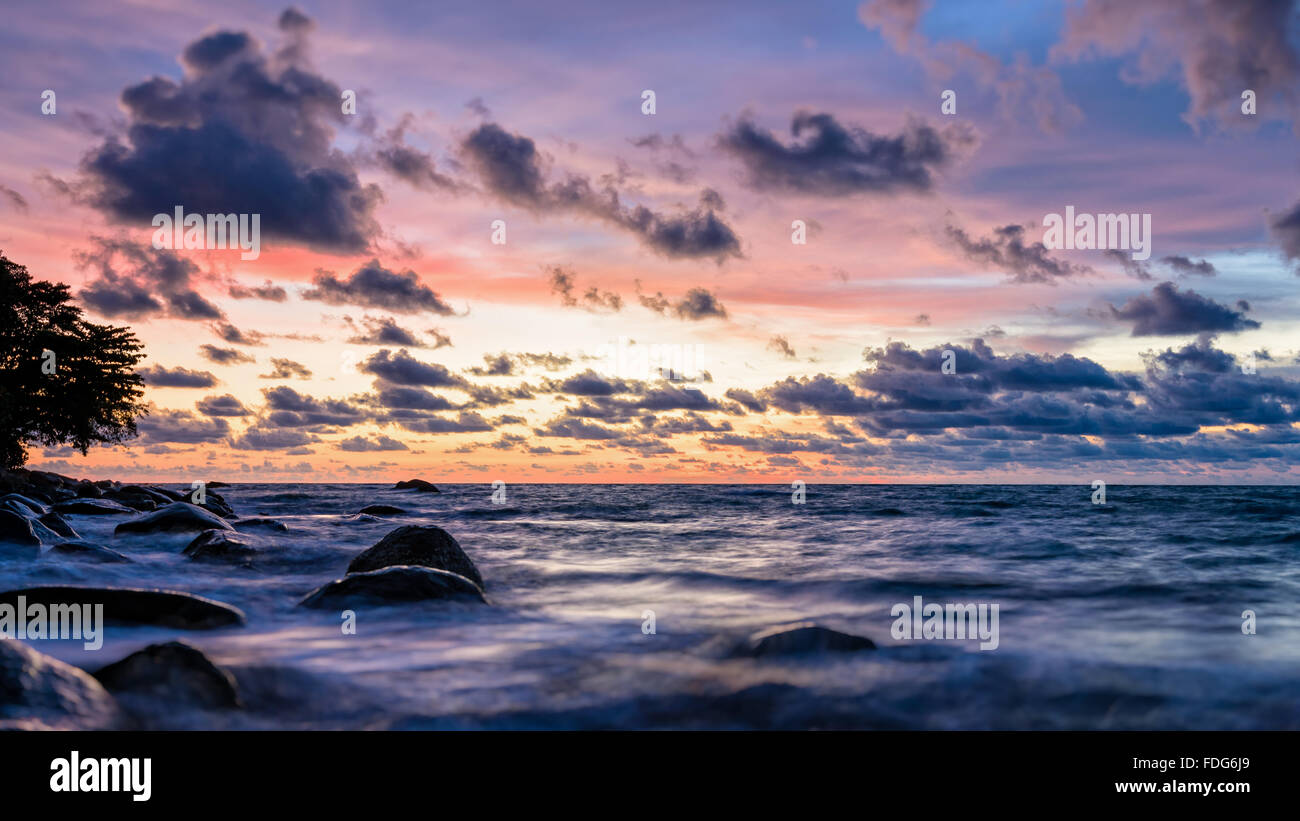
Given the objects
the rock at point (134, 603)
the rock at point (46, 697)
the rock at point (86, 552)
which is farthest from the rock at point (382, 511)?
the rock at point (46, 697)

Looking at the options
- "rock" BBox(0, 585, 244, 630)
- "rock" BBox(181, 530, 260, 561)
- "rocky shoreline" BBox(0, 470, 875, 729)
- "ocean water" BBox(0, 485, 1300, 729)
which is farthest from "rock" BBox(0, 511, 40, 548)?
"rock" BBox(0, 585, 244, 630)

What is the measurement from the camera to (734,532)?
71.2 ft

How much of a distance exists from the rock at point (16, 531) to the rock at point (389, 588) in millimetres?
6176

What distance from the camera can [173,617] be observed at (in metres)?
6.87

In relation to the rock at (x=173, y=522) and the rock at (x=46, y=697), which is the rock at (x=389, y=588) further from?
the rock at (x=173, y=522)

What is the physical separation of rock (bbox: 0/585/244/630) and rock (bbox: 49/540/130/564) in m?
4.39

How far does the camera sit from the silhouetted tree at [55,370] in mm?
29125

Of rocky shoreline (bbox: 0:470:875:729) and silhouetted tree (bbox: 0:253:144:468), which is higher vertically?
silhouetted tree (bbox: 0:253:144:468)

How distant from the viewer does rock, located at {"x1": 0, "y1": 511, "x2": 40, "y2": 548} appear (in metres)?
11.0

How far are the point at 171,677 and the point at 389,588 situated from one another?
345 centimetres

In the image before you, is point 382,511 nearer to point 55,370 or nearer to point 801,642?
point 55,370

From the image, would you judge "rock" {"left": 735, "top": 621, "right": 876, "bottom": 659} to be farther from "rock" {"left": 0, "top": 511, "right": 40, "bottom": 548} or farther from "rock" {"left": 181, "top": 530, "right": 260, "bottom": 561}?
"rock" {"left": 0, "top": 511, "right": 40, "bottom": 548}

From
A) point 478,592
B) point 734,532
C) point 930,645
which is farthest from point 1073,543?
point 478,592
